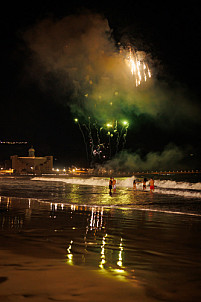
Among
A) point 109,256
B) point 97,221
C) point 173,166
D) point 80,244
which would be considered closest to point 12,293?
point 109,256

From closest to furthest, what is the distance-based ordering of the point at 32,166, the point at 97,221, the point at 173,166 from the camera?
the point at 97,221, the point at 32,166, the point at 173,166

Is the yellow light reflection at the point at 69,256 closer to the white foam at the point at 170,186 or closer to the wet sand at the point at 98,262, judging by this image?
the wet sand at the point at 98,262

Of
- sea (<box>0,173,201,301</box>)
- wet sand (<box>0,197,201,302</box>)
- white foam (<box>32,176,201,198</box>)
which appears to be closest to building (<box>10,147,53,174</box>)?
white foam (<box>32,176,201,198</box>)

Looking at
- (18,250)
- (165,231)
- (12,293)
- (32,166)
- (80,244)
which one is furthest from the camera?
(32,166)

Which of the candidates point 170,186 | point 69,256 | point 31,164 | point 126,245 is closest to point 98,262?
point 69,256

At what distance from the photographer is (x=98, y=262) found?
265 inches

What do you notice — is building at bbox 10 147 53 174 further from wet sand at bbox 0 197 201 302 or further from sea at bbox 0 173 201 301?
wet sand at bbox 0 197 201 302

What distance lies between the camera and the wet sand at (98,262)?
16.5 ft

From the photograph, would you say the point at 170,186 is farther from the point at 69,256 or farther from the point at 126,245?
the point at 69,256

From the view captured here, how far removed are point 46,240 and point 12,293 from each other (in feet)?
12.4

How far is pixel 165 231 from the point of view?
10445 millimetres

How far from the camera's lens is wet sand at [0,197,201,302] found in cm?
504

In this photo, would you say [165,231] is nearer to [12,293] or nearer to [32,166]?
[12,293]

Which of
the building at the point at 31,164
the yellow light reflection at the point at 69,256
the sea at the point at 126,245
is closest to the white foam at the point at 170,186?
the sea at the point at 126,245
